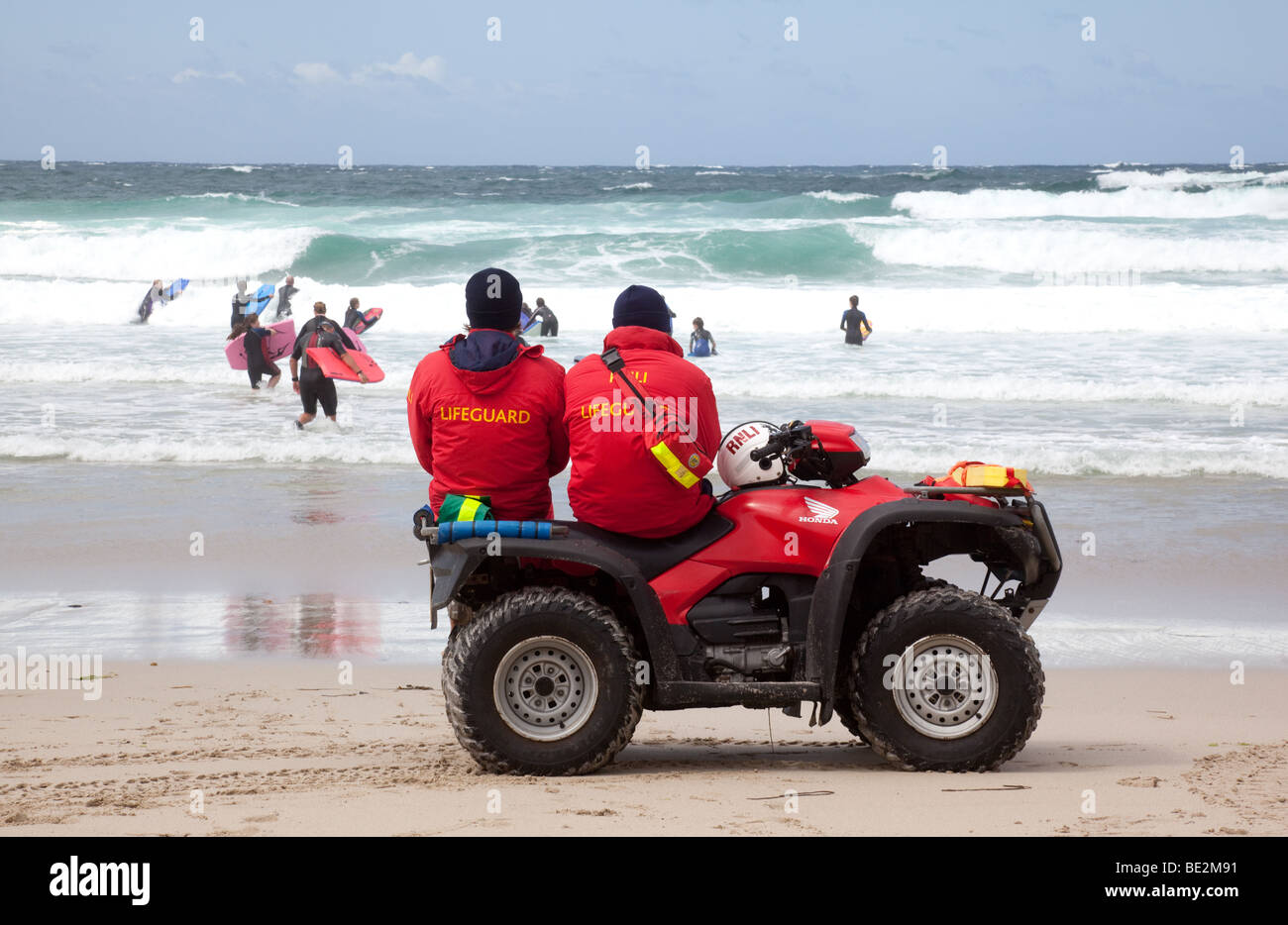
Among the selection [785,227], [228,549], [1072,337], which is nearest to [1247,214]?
[785,227]

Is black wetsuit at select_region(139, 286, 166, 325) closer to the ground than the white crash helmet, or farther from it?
farther from it

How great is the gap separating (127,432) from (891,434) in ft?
27.5

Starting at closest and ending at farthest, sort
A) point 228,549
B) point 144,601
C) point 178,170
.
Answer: point 144,601, point 228,549, point 178,170

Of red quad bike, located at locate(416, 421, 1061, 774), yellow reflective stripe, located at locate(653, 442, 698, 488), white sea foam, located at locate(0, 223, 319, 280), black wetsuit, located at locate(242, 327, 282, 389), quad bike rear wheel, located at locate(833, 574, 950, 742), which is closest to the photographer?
yellow reflective stripe, located at locate(653, 442, 698, 488)

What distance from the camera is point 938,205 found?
51125mm

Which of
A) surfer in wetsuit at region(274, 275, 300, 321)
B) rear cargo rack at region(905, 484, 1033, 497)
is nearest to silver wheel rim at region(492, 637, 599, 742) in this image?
rear cargo rack at region(905, 484, 1033, 497)

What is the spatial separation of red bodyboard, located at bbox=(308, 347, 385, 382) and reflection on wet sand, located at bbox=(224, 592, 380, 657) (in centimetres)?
826

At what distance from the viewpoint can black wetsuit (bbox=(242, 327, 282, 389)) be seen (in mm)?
19266

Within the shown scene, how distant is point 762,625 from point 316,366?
40.4ft

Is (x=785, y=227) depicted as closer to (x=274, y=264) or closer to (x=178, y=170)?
(x=274, y=264)

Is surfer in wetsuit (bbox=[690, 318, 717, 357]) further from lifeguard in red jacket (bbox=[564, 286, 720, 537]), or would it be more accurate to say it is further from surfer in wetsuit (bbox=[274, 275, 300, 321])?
lifeguard in red jacket (bbox=[564, 286, 720, 537])

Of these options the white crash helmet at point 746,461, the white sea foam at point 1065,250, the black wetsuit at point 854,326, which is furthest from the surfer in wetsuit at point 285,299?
the white crash helmet at point 746,461

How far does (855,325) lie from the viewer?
76.1ft

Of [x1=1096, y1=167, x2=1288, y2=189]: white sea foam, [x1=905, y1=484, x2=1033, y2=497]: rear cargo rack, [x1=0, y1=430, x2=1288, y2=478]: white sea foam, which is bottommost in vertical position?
[x1=0, y1=430, x2=1288, y2=478]: white sea foam
